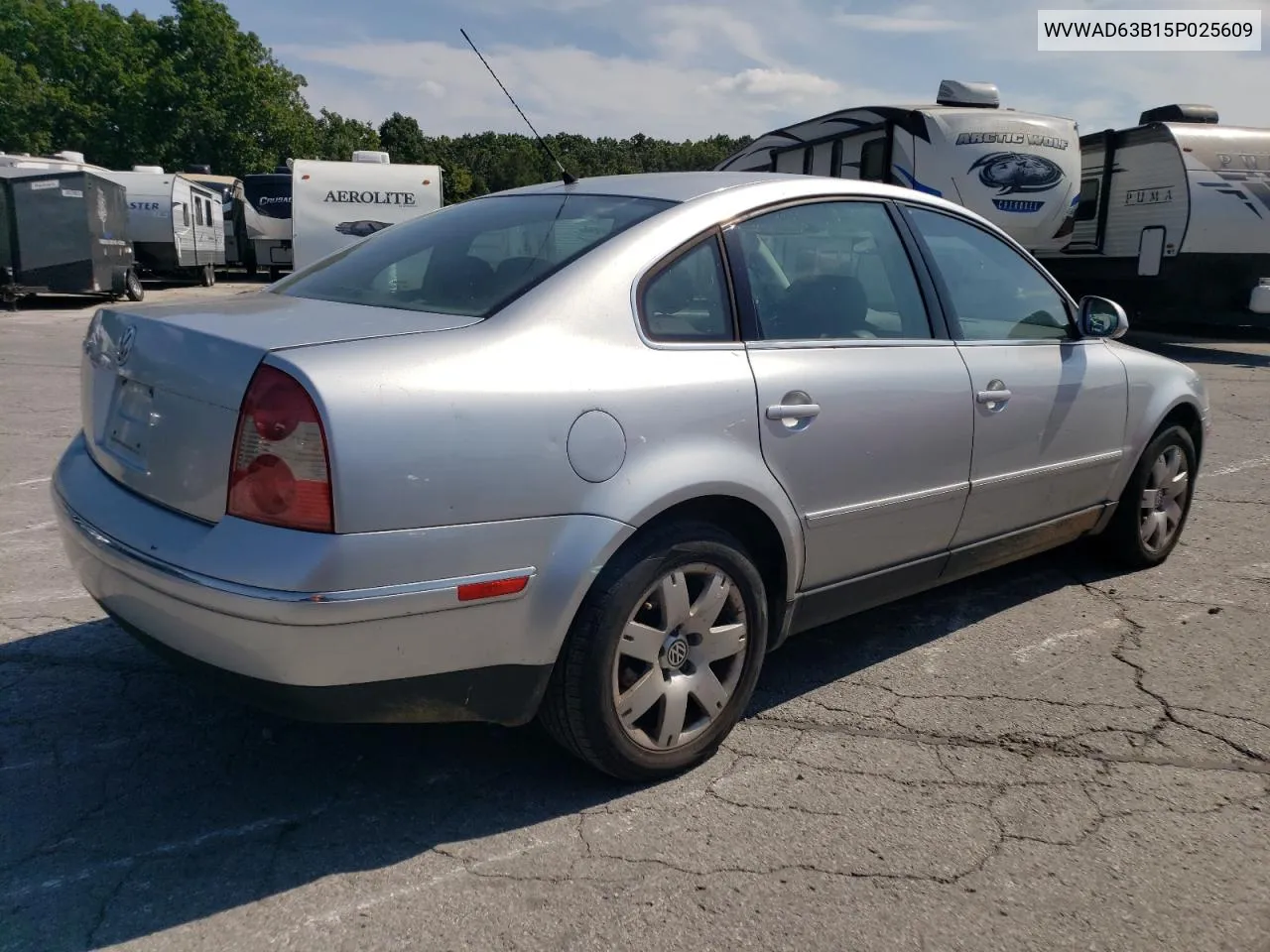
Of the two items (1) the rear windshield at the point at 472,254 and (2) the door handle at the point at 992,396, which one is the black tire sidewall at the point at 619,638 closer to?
(1) the rear windshield at the point at 472,254

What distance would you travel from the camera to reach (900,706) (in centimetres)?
348

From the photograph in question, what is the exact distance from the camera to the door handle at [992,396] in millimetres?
3701

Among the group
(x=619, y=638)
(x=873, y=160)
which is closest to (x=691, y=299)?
(x=619, y=638)

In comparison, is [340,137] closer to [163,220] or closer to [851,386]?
[163,220]

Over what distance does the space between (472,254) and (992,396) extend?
1877mm

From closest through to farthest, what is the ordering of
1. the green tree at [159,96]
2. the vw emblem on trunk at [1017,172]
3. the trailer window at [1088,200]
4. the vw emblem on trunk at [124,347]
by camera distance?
the vw emblem on trunk at [124,347], the vw emblem on trunk at [1017,172], the trailer window at [1088,200], the green tree at [159,96]

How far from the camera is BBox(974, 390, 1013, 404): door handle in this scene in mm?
3701

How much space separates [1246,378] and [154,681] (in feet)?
41.5

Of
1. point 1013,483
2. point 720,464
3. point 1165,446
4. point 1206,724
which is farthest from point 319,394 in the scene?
point 1165,446

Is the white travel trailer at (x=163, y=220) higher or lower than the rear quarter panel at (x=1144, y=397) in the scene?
higher

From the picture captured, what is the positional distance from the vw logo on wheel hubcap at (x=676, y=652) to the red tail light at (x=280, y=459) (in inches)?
40.3

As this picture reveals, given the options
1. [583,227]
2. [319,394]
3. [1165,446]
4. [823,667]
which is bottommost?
[823,667]

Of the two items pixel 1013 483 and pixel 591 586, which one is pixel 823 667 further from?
pixel 591 586

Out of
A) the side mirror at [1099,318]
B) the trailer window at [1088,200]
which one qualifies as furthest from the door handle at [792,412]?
the trailer window at [1088,200]
